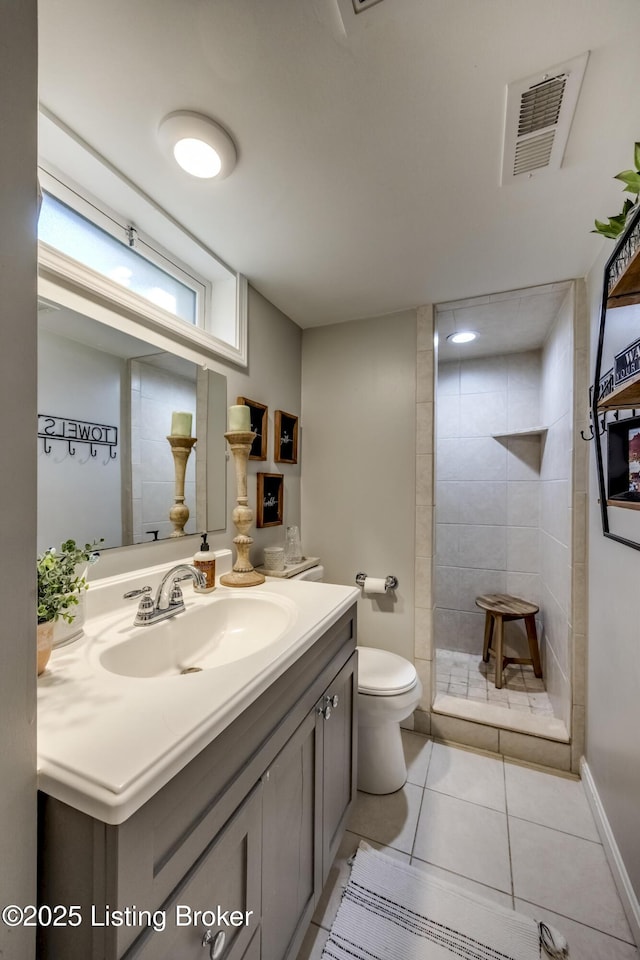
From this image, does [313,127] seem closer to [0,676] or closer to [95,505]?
[95,505]

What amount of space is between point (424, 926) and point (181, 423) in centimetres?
173

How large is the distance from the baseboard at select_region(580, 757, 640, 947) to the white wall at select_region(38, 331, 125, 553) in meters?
1.85

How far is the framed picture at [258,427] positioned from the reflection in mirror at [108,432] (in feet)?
1.07

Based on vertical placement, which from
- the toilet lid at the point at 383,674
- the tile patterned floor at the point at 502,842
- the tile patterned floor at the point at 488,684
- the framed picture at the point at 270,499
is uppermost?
the framed picture at the point at 270,499

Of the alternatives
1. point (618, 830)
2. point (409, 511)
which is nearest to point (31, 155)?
point (409, 511)

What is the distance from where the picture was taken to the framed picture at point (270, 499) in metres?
1.88

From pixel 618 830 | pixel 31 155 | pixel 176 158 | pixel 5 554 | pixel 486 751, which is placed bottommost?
pixel 486 751

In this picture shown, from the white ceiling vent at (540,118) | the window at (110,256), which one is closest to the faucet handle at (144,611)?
the window at (110,256)

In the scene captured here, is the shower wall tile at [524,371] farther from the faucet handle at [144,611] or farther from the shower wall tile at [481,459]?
the faucet handle at [144,611]

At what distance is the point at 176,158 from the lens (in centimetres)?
109

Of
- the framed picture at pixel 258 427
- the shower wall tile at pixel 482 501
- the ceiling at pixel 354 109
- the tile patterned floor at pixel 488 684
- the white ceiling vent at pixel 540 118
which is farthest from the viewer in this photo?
the shower wall tile at pixel 482 501

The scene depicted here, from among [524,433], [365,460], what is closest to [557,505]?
[524,433]

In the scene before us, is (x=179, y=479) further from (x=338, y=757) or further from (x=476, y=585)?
(x=476, y=585)

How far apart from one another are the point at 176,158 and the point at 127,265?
412mm
